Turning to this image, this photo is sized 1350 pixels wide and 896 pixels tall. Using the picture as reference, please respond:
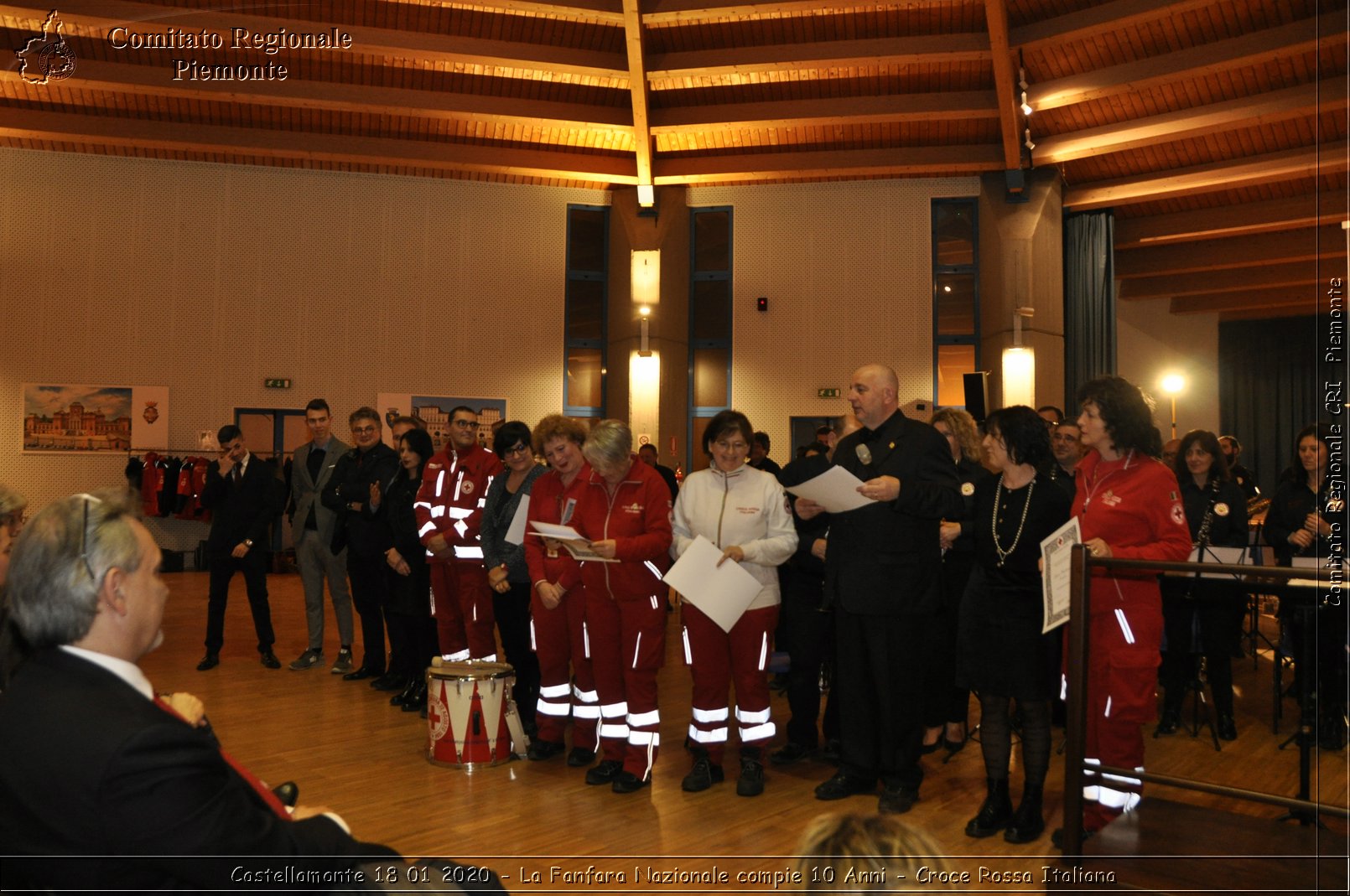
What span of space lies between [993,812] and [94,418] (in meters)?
13.2

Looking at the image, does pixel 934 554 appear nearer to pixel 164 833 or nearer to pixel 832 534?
pixel 832 534

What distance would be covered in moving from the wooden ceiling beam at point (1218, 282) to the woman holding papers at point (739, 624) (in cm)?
1568

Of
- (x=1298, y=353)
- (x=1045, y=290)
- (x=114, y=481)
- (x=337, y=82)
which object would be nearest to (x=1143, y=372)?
(x=1298, y=353)

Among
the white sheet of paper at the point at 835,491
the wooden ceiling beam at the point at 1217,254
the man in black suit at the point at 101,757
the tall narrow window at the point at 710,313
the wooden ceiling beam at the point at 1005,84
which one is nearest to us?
the man in black suit at the point at 101,757

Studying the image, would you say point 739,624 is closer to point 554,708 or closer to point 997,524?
point 554,708

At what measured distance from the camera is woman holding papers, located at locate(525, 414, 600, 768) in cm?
471

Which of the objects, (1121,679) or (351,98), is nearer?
(1121,679)

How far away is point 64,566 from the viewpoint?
165 centimetres

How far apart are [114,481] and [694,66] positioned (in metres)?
9.67

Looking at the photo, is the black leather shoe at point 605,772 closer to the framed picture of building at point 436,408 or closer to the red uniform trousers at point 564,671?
the red uniform trousers at point 564,671

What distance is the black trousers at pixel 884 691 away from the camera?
13.5ft

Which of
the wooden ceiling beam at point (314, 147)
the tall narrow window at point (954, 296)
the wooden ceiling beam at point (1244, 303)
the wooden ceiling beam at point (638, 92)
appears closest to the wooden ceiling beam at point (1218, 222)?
the wooden ceiling beam at point (1244, 303)

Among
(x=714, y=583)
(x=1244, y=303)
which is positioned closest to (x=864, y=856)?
(x=714, y=583)

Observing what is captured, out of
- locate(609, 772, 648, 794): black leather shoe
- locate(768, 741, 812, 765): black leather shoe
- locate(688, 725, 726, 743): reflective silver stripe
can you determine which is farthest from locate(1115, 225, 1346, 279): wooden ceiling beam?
locate(609, 772, 648, 794): black leather shoe
